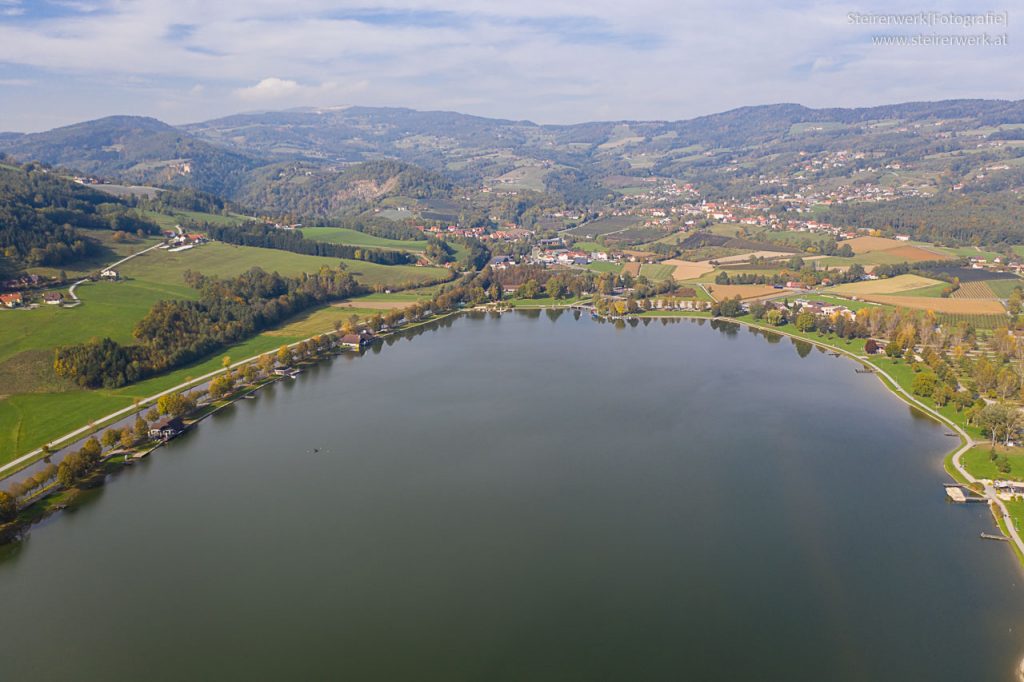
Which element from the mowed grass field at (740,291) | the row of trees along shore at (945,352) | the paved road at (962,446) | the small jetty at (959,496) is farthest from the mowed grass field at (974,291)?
the small jetty at (959,496)

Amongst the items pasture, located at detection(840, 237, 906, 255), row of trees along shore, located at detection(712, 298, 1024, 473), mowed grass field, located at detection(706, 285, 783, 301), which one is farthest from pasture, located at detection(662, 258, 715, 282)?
pasture, located at detection(840, 237, 906, 255)

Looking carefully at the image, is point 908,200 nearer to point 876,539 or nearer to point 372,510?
point 876,539

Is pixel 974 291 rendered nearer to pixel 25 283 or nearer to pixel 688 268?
pixel 688 268

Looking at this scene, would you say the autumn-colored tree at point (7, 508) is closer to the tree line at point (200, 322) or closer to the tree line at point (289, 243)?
the tree line at point (200, 322)

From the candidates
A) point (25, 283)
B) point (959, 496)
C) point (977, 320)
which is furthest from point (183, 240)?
point (977, 320)

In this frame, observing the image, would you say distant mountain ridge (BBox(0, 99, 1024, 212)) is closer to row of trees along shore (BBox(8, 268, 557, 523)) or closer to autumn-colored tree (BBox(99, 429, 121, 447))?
row of trees along shore (BBox(8, 268, 557, 523))

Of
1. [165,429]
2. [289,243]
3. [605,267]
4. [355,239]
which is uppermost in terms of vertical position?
[289,243]

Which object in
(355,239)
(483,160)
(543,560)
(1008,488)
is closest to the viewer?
(543,560)
